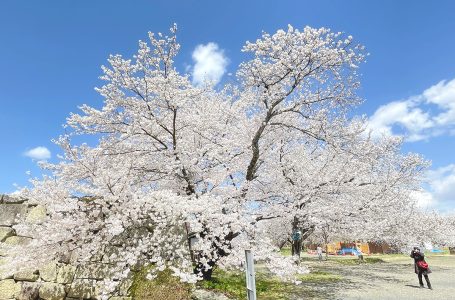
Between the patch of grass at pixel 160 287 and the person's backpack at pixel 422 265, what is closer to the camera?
the patch of grass at pixel 160 287

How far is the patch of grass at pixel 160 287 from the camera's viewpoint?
7922 mm

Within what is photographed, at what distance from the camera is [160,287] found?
8.02m

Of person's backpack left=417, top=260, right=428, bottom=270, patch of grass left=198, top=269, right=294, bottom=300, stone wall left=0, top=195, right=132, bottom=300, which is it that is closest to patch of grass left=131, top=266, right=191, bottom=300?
stone wall left=0, top=195, right=132, bottom=300

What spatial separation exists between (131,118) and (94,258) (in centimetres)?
419

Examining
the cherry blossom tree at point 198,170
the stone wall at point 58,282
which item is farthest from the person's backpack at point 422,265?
the stone wall at point 58,282

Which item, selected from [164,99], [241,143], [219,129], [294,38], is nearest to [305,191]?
[241,143]

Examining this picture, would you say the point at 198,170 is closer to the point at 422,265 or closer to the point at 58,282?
the point at 58,282

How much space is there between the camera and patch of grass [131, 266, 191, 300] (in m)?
7.92

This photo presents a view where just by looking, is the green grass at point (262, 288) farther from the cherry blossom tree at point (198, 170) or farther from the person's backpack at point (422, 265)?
the person's backpack at point (422, 265)

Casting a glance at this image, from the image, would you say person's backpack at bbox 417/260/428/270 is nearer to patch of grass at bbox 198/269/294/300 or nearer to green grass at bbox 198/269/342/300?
green grass at bbox 198/269/342/300

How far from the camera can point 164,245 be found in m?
8.44

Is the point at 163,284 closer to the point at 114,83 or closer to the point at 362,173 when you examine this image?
the point at 114,83

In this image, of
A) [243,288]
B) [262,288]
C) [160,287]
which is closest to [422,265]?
[262,288]

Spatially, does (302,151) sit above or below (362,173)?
above
